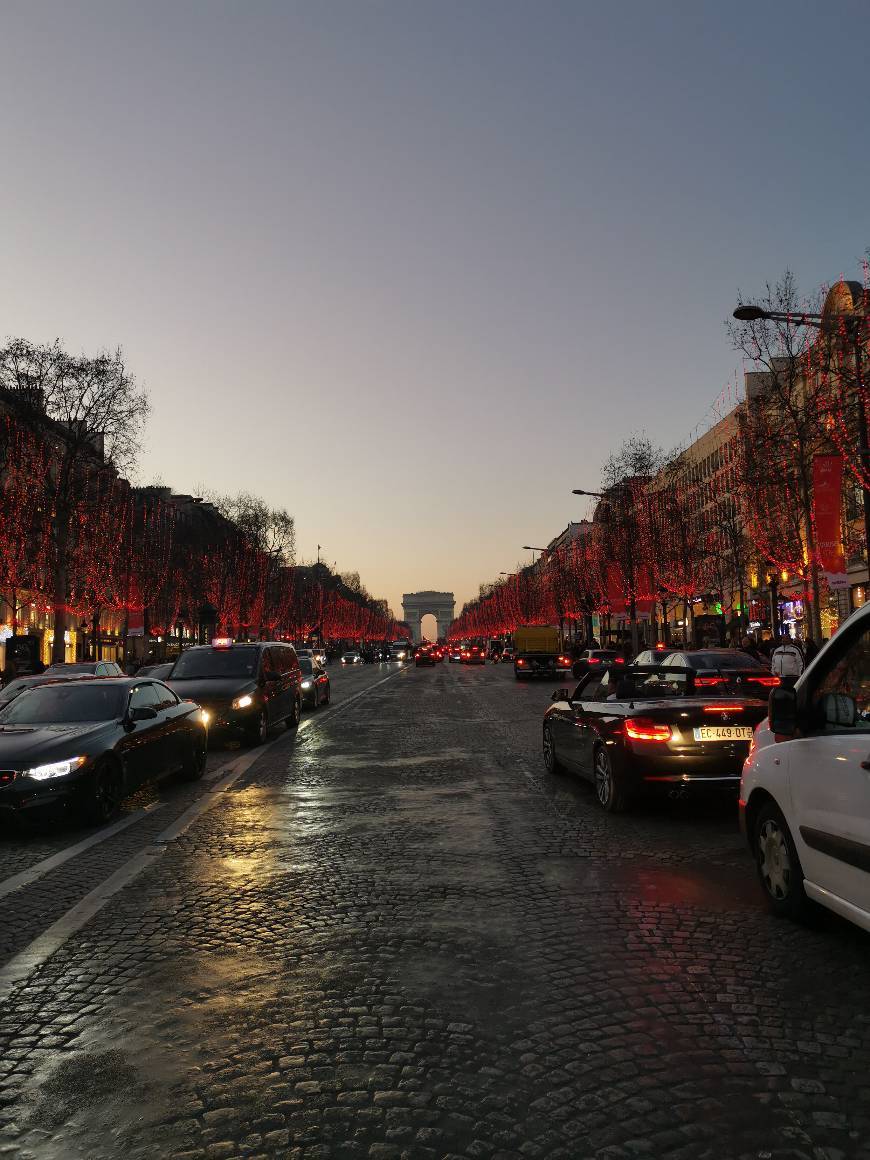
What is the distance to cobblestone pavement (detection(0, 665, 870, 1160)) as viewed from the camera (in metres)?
3.44

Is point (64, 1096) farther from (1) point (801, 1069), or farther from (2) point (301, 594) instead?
(2) point (301, 594)

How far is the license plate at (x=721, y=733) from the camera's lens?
950 centimetres

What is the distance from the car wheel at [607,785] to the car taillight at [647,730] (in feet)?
1.60

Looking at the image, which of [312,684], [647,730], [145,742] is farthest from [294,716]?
[647,730]

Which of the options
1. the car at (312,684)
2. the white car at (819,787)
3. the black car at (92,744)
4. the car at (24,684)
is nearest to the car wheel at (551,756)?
the black car at (92,744)

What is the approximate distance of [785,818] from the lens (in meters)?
5.84

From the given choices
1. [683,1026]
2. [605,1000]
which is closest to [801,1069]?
[683,1026]

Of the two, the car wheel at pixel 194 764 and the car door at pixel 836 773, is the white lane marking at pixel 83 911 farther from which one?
the car door at pixel 836 773

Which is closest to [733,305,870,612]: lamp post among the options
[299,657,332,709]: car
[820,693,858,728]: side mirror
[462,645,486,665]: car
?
[299,657,332,709]: car

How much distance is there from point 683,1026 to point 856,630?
211cm

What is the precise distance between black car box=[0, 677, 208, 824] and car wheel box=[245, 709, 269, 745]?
4480mm

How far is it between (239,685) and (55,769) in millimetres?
8806

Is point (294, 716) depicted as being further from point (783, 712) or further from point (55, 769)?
point (783, 712)

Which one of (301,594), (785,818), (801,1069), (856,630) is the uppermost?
(301,594)
